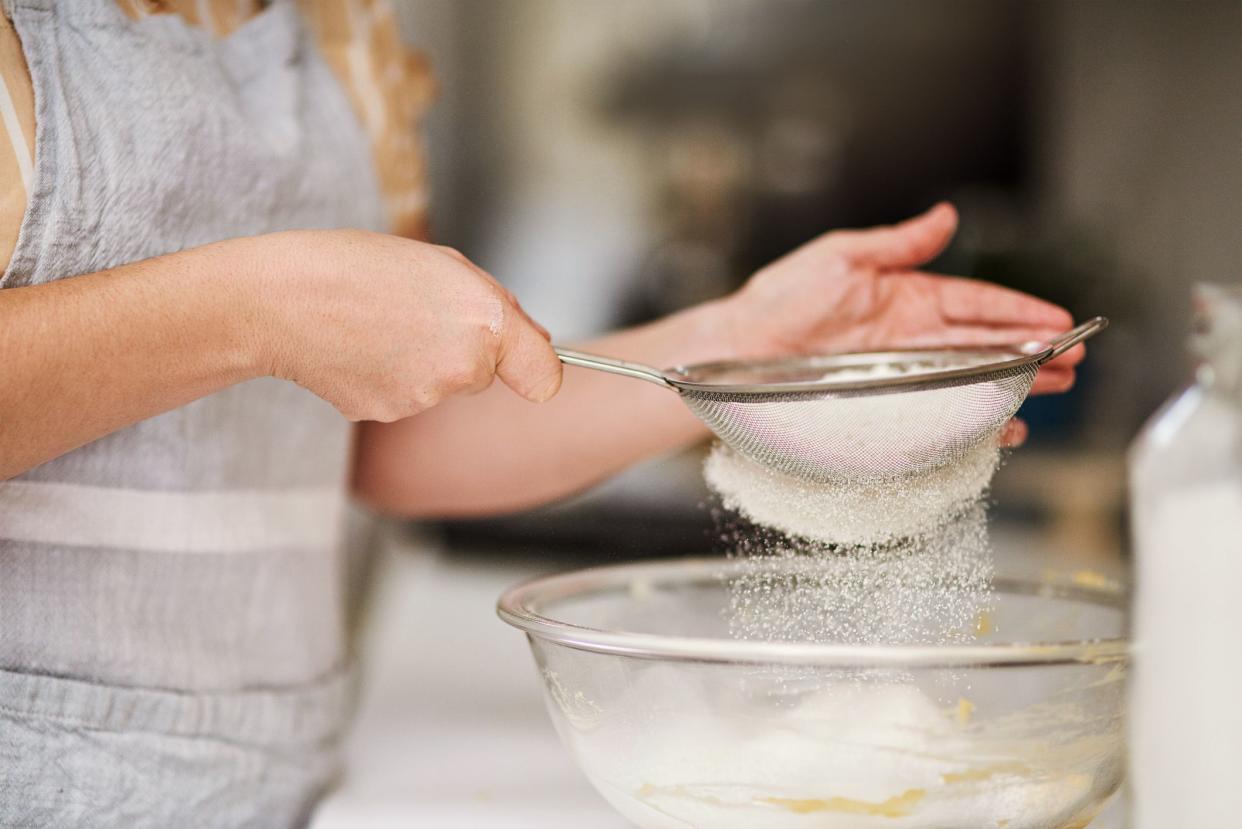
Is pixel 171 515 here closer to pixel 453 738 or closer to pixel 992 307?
pixel 453 738

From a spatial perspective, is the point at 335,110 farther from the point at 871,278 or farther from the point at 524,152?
the point at 524,152

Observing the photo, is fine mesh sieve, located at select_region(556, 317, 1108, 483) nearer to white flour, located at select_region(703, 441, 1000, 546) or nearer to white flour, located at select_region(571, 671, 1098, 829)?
white flour, located at select_region(703, 441, 1000, 546)

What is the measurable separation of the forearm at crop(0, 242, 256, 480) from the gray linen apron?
6 centimetres

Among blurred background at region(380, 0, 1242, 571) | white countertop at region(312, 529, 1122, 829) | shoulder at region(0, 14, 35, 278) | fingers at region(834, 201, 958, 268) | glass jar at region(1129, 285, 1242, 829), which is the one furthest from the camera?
blurred background at region(380, 0, 1242, 571)

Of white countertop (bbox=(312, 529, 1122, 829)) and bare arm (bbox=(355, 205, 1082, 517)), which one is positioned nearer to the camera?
white countertop (bbox=(312, 529, 1122, 829))

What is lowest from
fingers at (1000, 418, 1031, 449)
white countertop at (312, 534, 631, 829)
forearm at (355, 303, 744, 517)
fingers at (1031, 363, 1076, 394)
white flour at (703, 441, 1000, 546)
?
white countertop at (312, 534, 631, 829)

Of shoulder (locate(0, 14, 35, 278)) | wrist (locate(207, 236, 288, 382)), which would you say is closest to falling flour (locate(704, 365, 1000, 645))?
wrist (locate(207, 236, 288, 382))

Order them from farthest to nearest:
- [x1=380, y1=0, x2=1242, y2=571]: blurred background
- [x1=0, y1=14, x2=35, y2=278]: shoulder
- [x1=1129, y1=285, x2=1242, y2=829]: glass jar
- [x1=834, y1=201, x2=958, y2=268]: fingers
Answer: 1. [x1=380, y1=0, x2=1242, y2=571]: blurred background
2. [x1=834, y1=201, x2=958, y2=268]: fingers
3. [x1=0, y1=14, x2=35, y2=278]: shoulder
4. [x1=1129, y1=285, x2=1242, y2=829]: glass jar

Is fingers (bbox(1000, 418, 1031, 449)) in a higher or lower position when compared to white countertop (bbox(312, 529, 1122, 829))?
higher

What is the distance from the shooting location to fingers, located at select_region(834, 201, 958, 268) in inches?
26.5

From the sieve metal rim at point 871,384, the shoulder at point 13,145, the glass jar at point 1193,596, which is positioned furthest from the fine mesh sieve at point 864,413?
the shoulder at point 13,145

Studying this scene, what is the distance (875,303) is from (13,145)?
479 mm

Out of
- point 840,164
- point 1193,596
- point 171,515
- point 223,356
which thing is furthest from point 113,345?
point 840,164

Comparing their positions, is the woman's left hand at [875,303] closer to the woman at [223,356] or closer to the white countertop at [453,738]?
the woman at [223,356]
